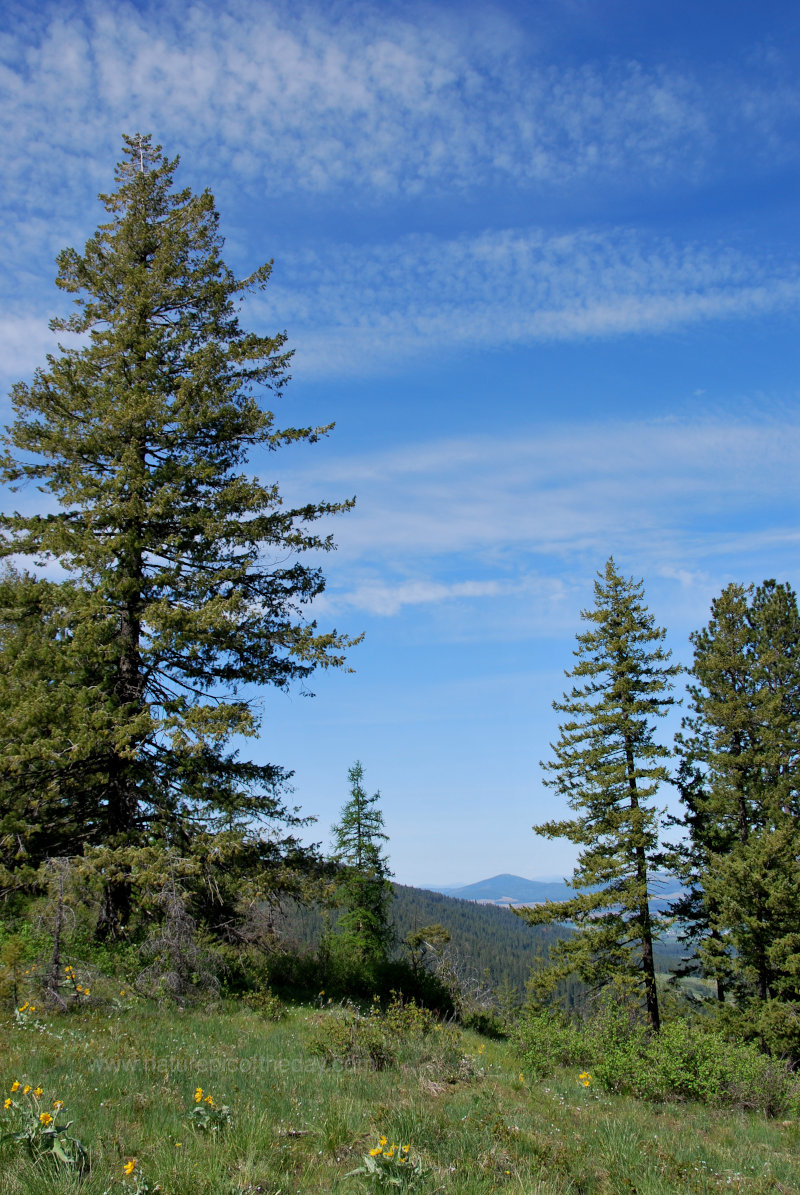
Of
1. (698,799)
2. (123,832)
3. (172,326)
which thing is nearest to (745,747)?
(698,799)

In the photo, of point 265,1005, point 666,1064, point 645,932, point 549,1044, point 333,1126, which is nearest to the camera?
point 333,1126

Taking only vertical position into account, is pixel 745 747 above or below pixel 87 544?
below

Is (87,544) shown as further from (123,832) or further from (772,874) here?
(772,874)

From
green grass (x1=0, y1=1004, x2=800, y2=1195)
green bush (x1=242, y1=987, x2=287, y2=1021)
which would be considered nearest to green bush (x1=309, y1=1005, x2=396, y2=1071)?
green grass (x1=0, y1=1004, x2=800, y2=1195)

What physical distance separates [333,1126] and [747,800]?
2394 cm

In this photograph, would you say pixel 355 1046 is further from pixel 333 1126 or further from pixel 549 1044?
pixel 549 1044

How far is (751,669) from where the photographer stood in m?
25.1

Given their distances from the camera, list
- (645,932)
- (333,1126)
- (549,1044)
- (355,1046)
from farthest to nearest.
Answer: (645,932)
(549,1044)
(355,1046)
(333,1126)

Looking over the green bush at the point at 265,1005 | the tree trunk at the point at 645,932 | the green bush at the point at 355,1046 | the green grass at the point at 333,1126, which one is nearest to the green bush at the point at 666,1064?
the green grass at the point at 333,1126

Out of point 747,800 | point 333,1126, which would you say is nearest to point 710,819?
point 747,800

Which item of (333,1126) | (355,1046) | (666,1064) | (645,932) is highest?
(333,1126)

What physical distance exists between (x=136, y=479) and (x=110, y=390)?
2.24 m

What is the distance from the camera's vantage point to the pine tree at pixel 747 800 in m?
21.5

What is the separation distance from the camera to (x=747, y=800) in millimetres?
24641
